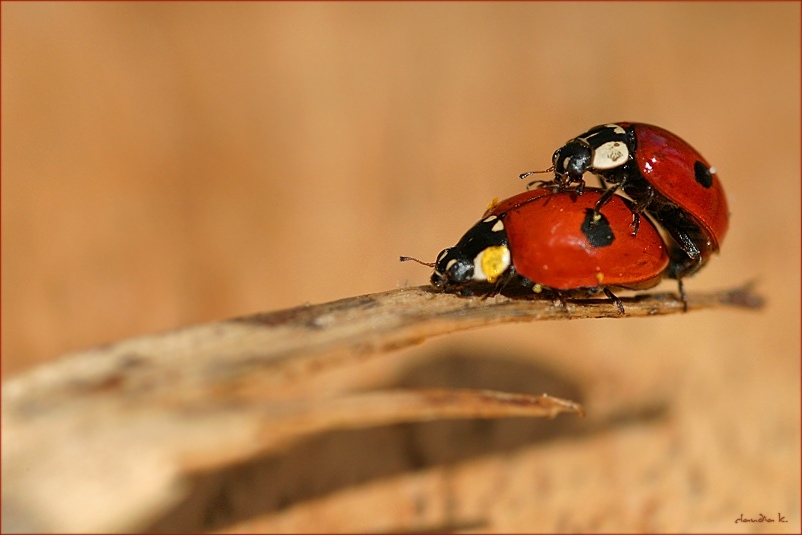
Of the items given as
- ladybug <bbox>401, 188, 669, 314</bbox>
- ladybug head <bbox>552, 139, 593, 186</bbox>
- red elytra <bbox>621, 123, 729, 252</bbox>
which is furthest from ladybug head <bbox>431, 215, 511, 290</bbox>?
red elytra <bbox>621, 123, 729, 252</bbox>

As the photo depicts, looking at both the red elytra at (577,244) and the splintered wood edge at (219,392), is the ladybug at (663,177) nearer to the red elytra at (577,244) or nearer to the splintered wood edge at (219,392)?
the red elytra at (577,244)

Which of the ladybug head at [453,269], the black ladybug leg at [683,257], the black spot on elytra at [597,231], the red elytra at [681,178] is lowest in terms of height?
the black ladybug leg at [683,257]

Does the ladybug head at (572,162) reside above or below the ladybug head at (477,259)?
above

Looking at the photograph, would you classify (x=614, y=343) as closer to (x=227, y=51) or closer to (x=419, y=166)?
(x=419, y=166)

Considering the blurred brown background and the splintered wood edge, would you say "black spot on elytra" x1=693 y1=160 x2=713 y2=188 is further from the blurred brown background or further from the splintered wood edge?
the splintered wood edge

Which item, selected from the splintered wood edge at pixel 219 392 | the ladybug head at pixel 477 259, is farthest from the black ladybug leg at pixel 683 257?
the splintered wood edge at pixel 219 392

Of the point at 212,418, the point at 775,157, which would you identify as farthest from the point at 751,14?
the point at 212,418
